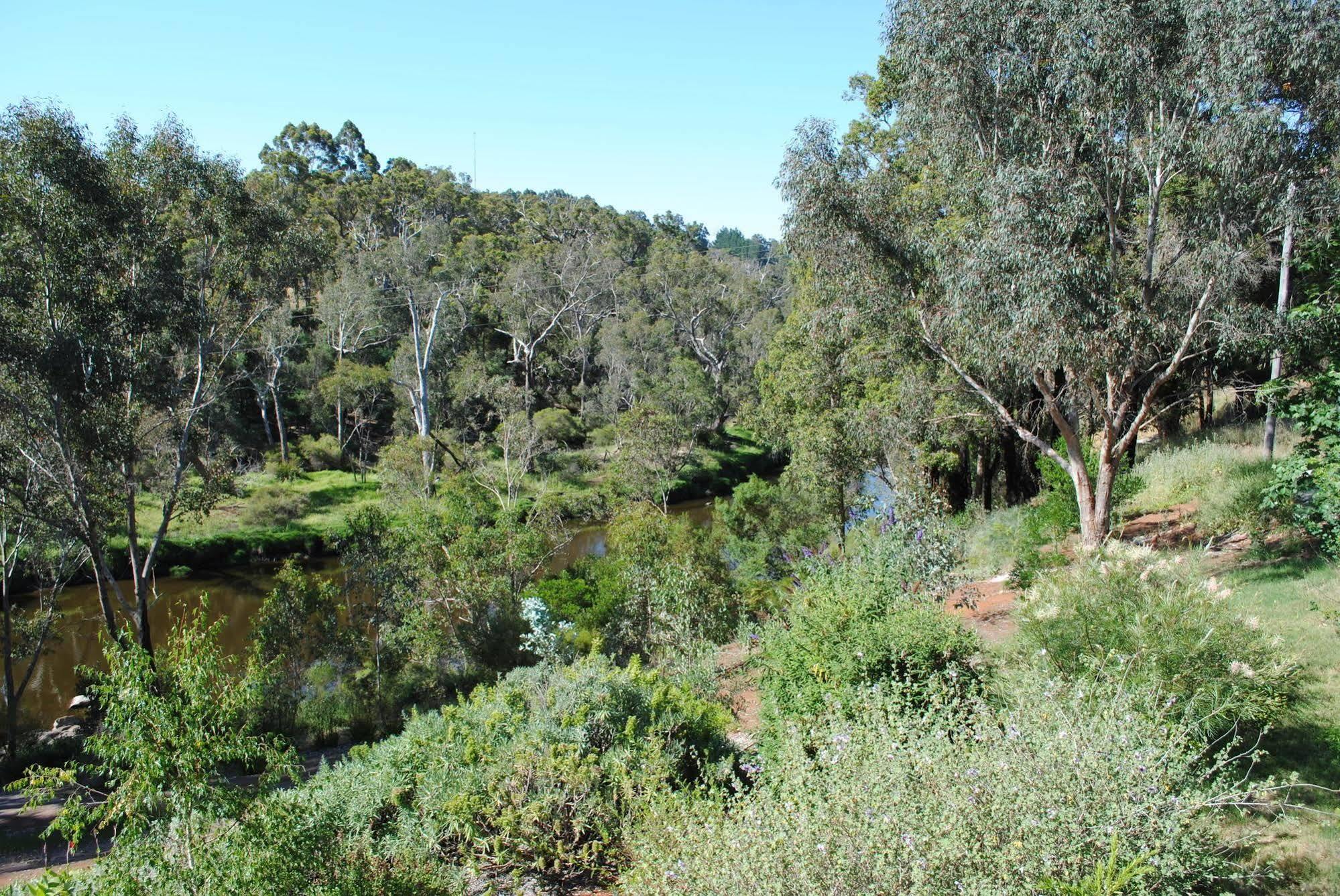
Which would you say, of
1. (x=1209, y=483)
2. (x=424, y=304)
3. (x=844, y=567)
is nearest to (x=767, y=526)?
(x=1209, y=483)

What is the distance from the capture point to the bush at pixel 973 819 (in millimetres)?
3686

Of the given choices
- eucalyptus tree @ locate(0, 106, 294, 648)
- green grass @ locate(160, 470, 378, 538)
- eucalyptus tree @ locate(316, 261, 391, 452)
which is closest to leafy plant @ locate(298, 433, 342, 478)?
eucalyptus tree @ locate(316, 261, 391, 452)

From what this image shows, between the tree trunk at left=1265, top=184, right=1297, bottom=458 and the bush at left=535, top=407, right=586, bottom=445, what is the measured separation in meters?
25.1

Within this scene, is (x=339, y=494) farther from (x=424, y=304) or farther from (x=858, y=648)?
(x=858, y=648)

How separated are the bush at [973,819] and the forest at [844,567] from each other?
3 cm

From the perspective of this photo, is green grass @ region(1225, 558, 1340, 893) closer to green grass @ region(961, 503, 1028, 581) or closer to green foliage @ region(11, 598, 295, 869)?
green grass @ region(961, 503, 1028, 581)

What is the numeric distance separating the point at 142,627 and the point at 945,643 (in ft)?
40.6

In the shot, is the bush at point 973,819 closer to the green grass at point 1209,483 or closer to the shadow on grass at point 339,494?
the green grass at point 1209,483

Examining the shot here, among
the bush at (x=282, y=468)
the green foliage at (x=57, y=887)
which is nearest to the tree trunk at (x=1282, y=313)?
the green foliage at (x=57, y=887)

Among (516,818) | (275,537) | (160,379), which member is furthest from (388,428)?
(516,818)

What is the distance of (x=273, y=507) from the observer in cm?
2873

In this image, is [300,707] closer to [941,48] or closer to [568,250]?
[941,48]

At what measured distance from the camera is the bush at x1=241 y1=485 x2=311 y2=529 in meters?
28.1

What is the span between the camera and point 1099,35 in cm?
1055
